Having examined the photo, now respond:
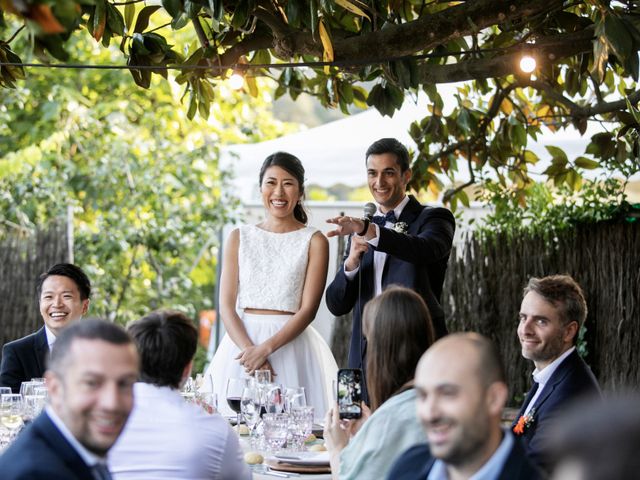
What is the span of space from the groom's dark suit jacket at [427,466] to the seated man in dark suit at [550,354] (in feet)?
3.48

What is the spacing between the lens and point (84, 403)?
2.45 meters

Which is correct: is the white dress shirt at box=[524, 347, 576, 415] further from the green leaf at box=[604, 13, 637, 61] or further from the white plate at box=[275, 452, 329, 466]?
the green leaf at box=[604, 13, 637, 61]

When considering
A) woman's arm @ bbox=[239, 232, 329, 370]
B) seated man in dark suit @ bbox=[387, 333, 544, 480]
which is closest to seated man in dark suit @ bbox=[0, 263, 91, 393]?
woman's arm @ bbox=[239, 232, 329, 370]

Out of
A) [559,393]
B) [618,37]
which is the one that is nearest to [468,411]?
[559,393]

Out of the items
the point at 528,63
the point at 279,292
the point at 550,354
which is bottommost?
the point at 550,354

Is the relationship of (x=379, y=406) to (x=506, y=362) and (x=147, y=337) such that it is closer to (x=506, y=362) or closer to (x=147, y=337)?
(x=147, y=337)

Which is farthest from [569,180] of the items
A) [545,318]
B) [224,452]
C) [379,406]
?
[224,452]

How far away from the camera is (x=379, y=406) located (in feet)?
11.3

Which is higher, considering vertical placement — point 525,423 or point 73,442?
point 73,442

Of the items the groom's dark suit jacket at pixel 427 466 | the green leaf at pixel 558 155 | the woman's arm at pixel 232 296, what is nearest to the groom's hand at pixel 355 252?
the woman's arm at pixel 232 296

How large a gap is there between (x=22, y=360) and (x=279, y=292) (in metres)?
1.40

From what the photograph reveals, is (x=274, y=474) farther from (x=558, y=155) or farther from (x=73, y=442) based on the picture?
(x=558, y=155)

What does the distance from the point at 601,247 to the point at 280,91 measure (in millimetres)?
2429

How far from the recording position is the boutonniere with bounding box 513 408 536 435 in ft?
13.3
